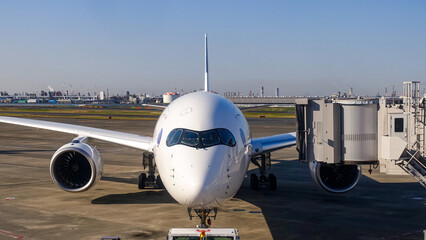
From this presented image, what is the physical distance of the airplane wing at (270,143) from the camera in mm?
18531

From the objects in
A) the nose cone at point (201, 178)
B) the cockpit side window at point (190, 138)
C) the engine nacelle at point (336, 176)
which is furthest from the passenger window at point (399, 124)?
the cockpit side window at point (190, 138)

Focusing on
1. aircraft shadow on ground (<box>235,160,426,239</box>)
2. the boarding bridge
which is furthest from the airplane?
aircraft shadow on ground (<box>235,160,426,239</box>)

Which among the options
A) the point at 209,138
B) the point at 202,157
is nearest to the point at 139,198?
the point at 209,138

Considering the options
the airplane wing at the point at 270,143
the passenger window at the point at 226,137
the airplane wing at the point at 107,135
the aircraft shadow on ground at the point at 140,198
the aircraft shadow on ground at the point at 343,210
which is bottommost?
the aircraft shadow on ground at the point at 343,210

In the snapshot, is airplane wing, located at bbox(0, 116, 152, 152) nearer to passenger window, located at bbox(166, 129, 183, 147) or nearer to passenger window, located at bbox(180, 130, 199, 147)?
passenger window, located at bbox(166, 129, 183, 147)

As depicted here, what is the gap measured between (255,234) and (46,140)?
34075 millimetres

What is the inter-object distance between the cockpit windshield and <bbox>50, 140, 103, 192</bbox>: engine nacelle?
6.53 m

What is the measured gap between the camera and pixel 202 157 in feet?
39.1

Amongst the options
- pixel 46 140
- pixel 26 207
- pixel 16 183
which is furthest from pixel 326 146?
pixel 46 140

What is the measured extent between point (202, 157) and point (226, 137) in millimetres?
1174

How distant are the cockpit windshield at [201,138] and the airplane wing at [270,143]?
18.3 feet

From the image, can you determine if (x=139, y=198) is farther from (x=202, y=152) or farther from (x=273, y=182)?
(x=202, y=152)

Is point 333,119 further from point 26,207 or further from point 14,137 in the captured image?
point 14,137

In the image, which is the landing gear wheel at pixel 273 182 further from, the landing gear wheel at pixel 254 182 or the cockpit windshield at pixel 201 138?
the cockpit windshield at pixel 201 138
